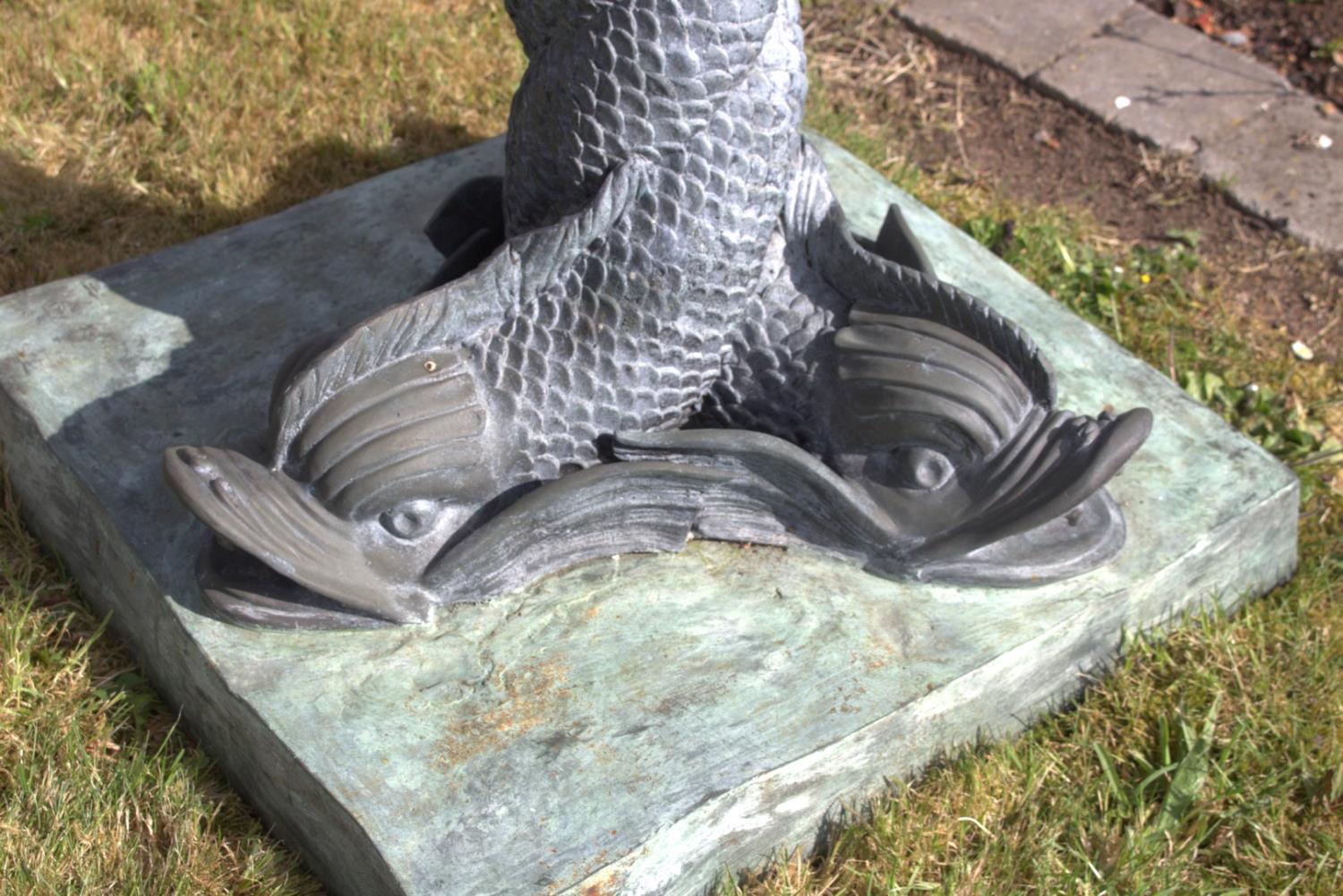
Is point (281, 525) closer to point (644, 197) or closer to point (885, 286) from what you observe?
point (644, 197)

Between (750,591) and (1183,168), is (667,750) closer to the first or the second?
(750,591)

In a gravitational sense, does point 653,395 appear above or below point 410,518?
above

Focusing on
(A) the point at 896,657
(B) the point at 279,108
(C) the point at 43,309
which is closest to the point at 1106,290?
(A) the point at 896,657

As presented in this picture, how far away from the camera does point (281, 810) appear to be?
8.38ft

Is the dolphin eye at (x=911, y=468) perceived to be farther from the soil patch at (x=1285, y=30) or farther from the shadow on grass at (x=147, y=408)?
the soil patch at (x=1285, y=30)

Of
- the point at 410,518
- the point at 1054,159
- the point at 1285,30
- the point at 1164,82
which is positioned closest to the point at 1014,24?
the point at 1164,82

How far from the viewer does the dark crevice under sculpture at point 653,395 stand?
2.38m

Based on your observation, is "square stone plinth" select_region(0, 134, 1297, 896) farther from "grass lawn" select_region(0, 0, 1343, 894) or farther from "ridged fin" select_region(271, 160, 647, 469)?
"ridged fin" select_region(271, 160, 647, 469)

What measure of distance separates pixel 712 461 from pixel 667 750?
52cm

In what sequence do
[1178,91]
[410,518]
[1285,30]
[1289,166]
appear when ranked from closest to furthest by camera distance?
1. [410,518]
2. [1289,166]
3. [1178,91]
4. [1285,30]

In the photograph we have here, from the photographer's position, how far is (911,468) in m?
2.65

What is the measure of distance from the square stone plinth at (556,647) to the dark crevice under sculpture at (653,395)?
88 millimetres

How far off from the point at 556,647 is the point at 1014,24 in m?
3.39

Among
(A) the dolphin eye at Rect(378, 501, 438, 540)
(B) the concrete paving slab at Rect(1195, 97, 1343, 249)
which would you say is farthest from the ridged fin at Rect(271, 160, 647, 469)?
(B) the concrete paving slab at Rect(1195, 97, 1343, 249)
